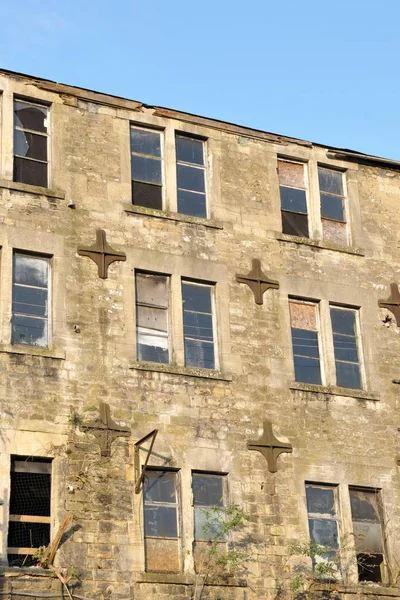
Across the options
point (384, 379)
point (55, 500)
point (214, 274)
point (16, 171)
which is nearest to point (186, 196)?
point (214, 274)

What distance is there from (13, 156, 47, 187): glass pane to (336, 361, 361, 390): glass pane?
675 centimetres

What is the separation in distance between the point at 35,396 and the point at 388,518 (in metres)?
7.15

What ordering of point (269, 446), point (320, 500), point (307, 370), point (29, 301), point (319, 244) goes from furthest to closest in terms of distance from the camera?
1. point (319, 244)
2. point (307, 370)
3. point (320, 500)
4. point (269, 446)
5. point (29, 301)

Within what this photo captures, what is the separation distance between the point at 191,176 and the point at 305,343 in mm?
4041

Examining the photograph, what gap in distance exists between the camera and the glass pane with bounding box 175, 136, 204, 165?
77.9 feet

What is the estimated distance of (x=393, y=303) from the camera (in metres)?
24.3

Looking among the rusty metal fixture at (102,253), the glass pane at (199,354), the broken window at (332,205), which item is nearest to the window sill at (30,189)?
the rusty metal fixture at (102,253)

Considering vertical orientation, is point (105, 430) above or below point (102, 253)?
below

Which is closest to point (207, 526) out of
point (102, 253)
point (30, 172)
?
point (102, 253)

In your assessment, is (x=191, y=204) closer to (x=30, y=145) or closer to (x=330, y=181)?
(x=30, y=145)

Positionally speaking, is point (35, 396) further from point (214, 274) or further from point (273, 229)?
point (273, 229)

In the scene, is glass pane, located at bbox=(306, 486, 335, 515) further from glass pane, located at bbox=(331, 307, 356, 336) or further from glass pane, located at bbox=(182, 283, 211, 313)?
glass pane, located at bbox=(182, 283, 211, 313)

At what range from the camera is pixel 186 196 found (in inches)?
922

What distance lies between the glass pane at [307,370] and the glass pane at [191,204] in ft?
11.2
